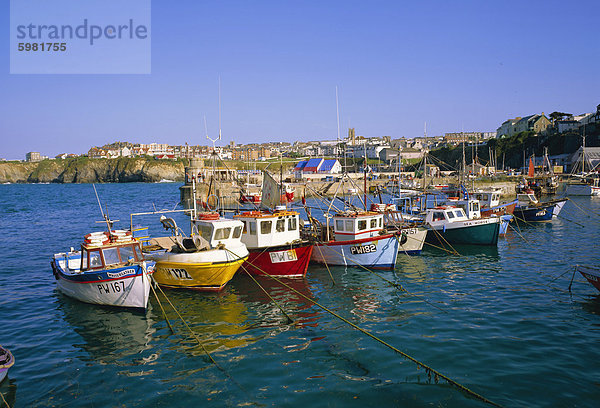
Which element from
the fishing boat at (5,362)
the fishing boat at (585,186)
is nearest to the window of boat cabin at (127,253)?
the fishing boat at (5,362)

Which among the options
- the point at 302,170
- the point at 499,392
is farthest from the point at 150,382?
the point at 302,170

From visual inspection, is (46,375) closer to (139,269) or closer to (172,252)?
(139,269)

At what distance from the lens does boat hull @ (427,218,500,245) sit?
31984 mm

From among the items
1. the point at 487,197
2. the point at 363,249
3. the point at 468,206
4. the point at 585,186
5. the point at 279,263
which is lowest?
the point at 279,263

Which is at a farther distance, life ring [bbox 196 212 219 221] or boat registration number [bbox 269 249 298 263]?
boat registration number [bbox 269 249 298 263]

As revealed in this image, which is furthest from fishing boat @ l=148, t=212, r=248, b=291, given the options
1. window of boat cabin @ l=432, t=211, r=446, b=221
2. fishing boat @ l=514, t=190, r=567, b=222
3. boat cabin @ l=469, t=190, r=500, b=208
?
fishing boat @ l=514, t=190, r=567, b=222

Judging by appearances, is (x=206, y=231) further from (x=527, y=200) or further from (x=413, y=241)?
(x=527, y=200)

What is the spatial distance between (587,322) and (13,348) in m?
22.1

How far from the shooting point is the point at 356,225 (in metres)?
25.1

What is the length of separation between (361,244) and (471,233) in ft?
42.0

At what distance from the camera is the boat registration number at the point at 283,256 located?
76.2ft

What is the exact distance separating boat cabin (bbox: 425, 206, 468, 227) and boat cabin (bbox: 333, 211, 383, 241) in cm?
927

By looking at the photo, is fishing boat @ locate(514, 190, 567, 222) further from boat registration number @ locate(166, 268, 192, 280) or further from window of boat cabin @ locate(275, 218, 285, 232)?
boat registration number @ locate(166, 268, 192, 280)

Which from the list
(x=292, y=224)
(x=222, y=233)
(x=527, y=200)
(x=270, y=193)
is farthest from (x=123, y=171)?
(x=222, y=233)
